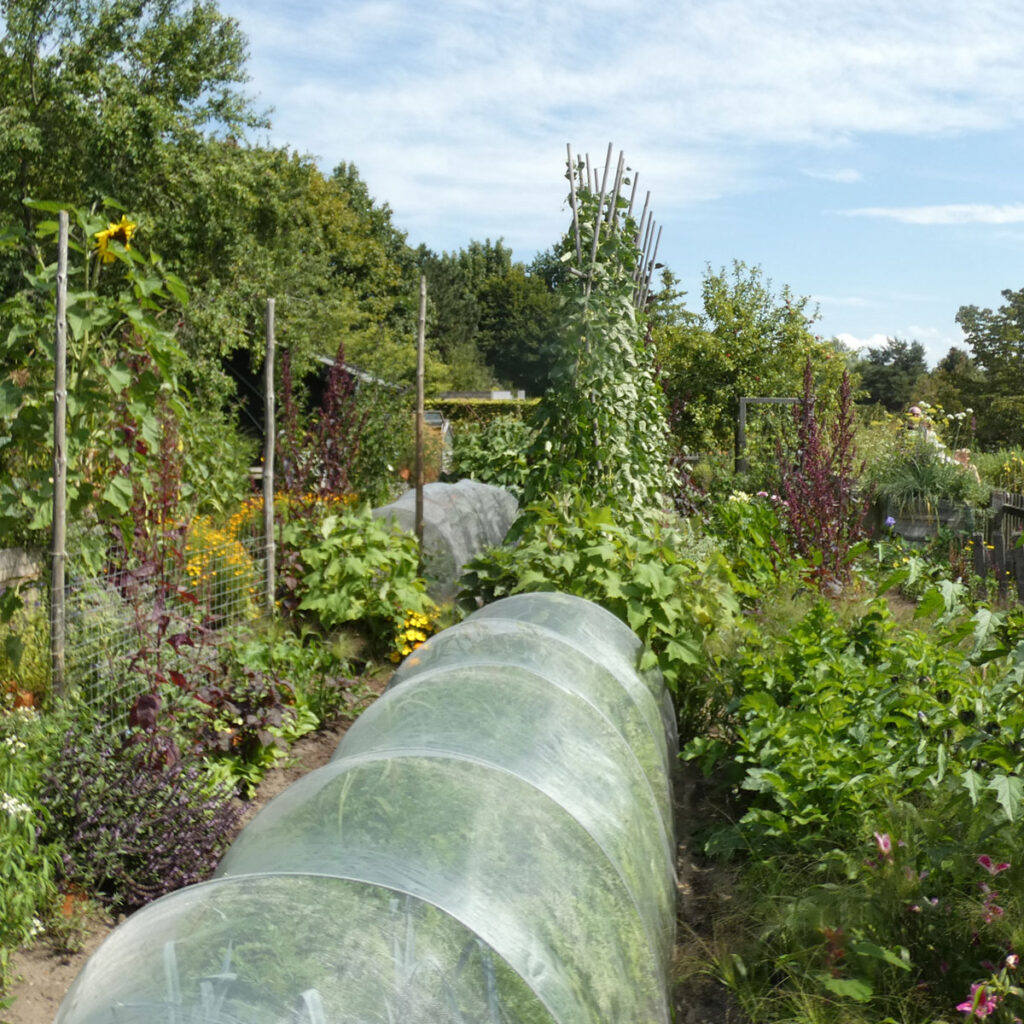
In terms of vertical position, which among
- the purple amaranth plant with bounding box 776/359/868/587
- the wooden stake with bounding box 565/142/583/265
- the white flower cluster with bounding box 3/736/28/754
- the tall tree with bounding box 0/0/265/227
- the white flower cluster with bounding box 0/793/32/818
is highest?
the tall tree with bounding box 0/0/265/227

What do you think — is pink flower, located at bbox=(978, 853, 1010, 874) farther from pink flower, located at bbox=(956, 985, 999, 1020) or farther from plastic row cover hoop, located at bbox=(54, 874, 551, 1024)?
plastic row cover hoop, located at bbox=(54, 874, 551, 1024)

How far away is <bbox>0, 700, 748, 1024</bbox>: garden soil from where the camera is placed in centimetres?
321

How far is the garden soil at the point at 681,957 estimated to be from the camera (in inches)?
126

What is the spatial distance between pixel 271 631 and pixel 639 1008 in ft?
14.0

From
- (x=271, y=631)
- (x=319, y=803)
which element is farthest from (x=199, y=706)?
(x=319, y=803)

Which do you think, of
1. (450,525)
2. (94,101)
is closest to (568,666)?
(450,525)

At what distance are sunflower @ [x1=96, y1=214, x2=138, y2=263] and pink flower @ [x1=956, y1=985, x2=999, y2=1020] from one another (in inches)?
172

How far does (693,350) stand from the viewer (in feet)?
60.4

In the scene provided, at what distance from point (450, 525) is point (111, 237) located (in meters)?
4.26

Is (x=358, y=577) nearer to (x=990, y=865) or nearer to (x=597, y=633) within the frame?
(x=597, y=633)

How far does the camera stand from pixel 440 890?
1883mm

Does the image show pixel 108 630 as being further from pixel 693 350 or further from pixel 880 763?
pixel 693 350

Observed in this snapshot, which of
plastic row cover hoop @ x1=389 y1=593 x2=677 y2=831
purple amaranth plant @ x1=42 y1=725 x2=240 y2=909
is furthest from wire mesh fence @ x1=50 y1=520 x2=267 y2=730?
plastic row cover hoop @ x1=389 y1=593 x2=677 y2=831

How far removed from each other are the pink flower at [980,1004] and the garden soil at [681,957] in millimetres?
830
